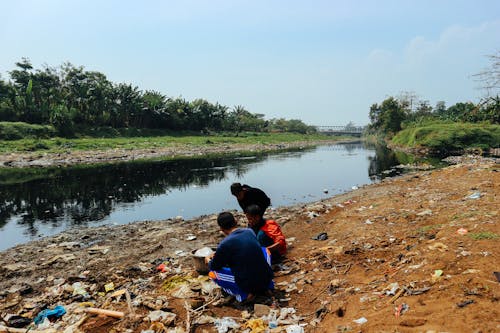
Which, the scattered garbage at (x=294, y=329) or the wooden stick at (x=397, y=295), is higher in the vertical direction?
the wooden stick at (x=397, y=295)

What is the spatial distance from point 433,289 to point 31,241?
9984mm

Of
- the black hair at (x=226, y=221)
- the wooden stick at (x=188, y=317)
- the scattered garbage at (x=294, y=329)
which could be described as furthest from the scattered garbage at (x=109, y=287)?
the scattered garbage at (x=294, y=329)

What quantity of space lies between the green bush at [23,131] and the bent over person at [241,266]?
127 feet

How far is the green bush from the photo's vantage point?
34.8 m

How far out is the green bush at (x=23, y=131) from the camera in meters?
34.8

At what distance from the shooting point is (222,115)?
218 ft

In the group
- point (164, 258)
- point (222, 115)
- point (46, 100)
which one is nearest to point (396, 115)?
point (222, 115)

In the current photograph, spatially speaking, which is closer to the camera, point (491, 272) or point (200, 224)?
point (491, 272)

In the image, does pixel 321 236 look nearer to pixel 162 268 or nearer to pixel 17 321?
pixel 162 268

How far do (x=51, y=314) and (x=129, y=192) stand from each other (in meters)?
12.4

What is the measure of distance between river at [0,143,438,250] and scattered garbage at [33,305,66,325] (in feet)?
19.1

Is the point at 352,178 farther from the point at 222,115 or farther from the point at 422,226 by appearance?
the point at 222,115

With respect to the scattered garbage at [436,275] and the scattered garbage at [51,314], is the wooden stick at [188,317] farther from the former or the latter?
the scattered garbage at [436,275]

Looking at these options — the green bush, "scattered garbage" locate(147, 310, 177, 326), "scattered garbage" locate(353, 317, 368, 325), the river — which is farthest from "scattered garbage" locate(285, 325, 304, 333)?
the green bush
